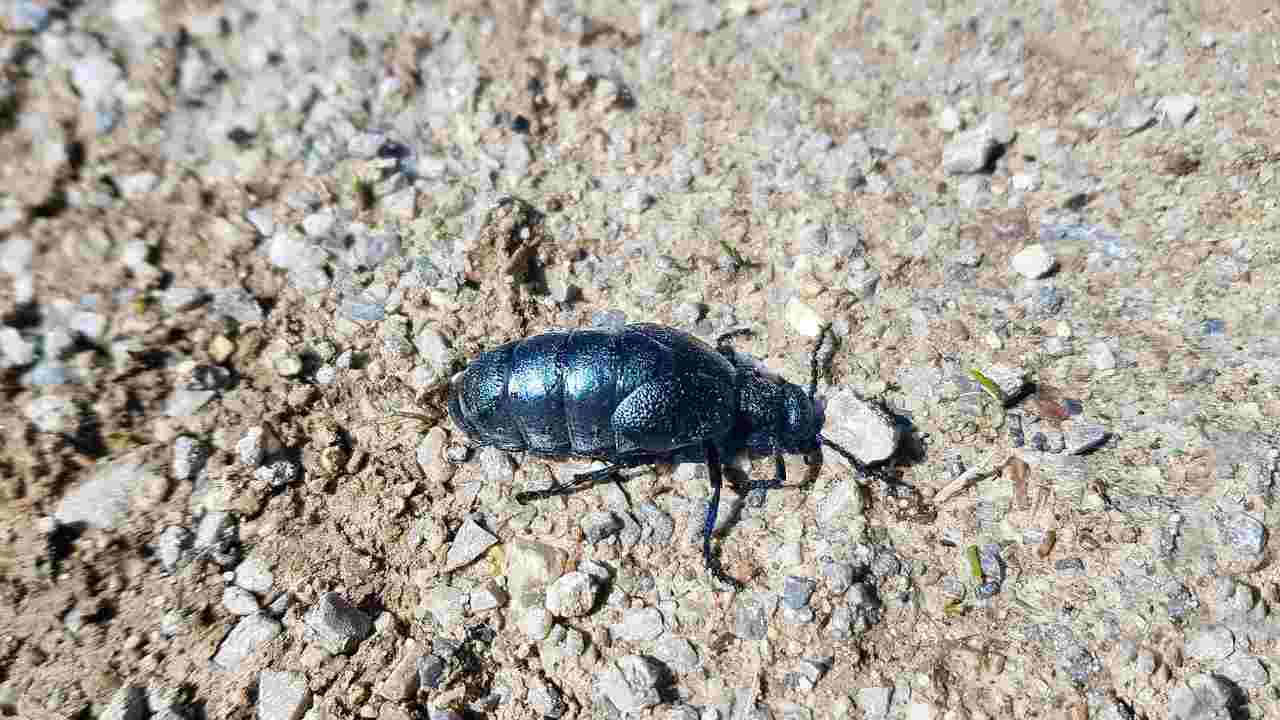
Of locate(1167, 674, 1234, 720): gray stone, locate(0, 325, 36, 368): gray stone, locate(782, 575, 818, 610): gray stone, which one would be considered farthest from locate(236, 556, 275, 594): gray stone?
locate(1167, 674, 1234, 720): gray stone

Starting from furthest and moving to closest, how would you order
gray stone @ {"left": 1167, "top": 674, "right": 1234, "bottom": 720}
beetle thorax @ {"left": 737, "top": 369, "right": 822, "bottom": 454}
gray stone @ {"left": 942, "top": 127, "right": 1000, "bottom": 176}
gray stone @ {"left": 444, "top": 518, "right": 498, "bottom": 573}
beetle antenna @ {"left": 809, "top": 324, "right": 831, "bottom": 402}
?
gray stone @ {"left": 942, "top": 127, "right": 1000, "bottom": 176}, beetle antenna @ {"left": 809, "top": 324, "right": 831, "bottom": 402}, beetle thorax @ {"left": 737, "top": 369, "right": 822, "bottom": 454}, gray stone @ {"left": 444, "top": 518, "right": 498, "bottom": 573}, gray stone @ {"left": 1167, "top": 674, "right": 1234, "bottom": 720}

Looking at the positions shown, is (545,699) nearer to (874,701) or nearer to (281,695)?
(281,695)

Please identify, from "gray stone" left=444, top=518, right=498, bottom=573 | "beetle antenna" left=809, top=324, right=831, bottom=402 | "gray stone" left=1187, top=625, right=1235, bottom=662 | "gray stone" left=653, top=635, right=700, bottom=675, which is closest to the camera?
"gray stone" left=1187, top=625, right=1235, bottom=662

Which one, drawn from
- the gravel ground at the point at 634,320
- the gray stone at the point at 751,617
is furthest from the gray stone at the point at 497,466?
the gray stone at the point at 751,617

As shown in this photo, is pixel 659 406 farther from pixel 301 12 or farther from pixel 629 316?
pixel 301 12

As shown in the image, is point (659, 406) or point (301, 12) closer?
point (659, 406)

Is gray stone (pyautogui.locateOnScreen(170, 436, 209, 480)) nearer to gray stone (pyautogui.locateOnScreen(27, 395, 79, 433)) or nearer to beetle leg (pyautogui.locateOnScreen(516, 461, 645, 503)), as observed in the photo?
gray stone (pyautogui.locateOnScreen(27, 395, 79, 433))

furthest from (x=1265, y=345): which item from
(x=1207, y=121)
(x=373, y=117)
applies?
(x=373, y=117)
